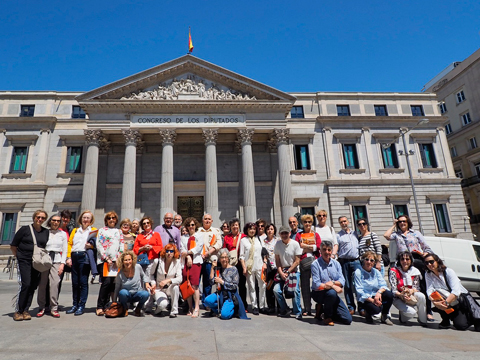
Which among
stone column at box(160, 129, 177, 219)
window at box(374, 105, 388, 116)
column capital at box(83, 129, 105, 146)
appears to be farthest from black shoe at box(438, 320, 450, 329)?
window at box(374, 105, 388, 116)

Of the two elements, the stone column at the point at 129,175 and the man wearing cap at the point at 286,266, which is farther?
the stone column at the point at 129,175

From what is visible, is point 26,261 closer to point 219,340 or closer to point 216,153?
point 219,340

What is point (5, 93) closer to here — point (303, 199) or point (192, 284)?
point (303, 199)

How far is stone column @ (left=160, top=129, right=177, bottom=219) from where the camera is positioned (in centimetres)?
2286

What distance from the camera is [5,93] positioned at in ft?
94.1

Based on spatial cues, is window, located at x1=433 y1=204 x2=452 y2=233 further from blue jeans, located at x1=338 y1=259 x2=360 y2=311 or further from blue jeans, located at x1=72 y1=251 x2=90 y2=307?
blue jeans, located at x1=72 y1=251 x2=90 y2=307

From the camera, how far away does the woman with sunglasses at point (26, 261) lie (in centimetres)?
654

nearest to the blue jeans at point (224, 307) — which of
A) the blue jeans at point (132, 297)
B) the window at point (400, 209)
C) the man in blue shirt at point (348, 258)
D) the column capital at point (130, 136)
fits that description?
the blue jeans at point (132, 297)

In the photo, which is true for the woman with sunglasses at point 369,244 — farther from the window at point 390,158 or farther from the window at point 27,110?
the window at point 27,110

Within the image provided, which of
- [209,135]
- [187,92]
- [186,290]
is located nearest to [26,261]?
[186,290]

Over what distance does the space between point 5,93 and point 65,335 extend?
32.0 m

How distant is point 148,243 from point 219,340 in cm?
360

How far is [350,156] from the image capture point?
29406mm

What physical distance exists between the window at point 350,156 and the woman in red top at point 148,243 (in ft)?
80.4
